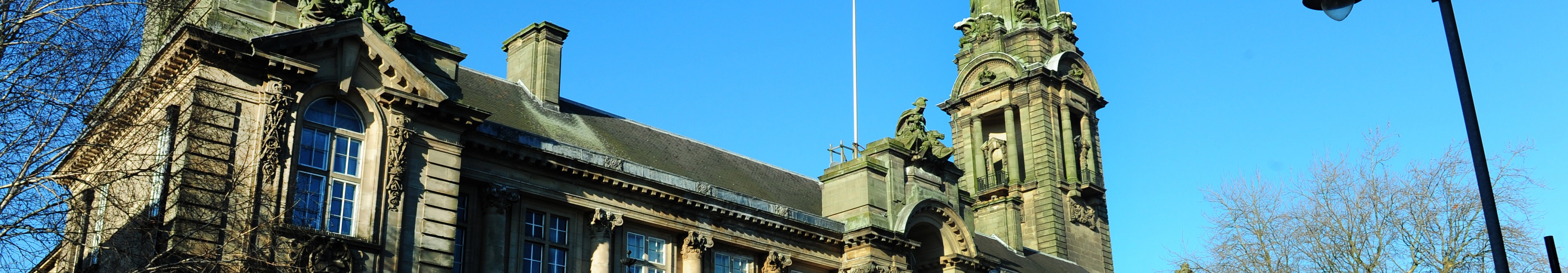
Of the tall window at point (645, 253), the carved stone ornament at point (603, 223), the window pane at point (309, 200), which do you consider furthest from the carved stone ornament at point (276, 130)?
the tall window at point (645, 253)

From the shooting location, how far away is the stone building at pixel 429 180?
21.8m

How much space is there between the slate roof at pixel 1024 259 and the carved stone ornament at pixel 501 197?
569 inches

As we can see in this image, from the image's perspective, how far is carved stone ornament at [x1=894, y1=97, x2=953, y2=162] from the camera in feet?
124

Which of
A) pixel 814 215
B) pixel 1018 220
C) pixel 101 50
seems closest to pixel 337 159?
pixel 101 50

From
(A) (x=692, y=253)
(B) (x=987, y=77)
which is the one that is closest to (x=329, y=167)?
(A) (x=692, y=253)

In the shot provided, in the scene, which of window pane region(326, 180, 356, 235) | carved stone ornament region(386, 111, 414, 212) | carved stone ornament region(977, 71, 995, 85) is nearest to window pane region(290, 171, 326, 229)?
window pane region(326, 180, 356, 235)

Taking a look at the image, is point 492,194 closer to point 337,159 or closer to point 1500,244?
A: point 337,159

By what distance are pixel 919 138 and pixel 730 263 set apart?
290 inches

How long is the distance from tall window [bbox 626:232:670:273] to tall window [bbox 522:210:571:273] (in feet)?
4.90

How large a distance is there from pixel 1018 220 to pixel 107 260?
33450 mm

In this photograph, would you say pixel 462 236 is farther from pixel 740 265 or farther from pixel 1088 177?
pixel 1088 177

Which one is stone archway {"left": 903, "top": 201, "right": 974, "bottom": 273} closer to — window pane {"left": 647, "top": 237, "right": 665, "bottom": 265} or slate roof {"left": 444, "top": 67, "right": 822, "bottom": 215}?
slate roof {"left": 444, "top": 67, "right": 822, "bottom": 215}

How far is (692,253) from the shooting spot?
31.7m

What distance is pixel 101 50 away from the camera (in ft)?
63.8
